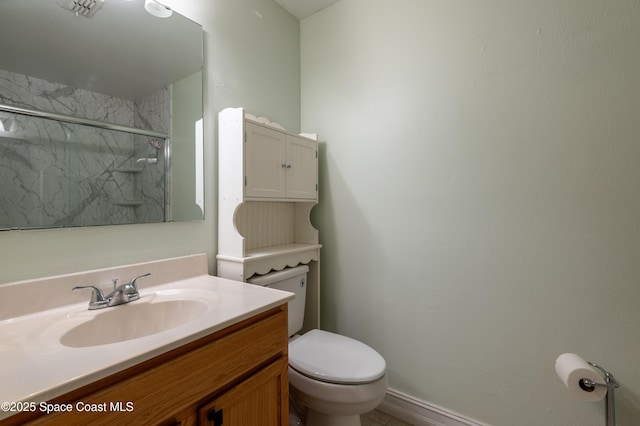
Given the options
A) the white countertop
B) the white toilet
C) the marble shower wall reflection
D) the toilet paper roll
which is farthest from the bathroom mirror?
the toilet paper roll

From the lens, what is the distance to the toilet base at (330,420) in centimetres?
123

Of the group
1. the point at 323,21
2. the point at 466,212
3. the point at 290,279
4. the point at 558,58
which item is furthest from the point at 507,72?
the point at 290,279

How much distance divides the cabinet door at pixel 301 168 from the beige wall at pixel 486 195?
0.40 ft

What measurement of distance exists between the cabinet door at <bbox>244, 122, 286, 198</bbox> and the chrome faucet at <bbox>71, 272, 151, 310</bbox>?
0.58 metres

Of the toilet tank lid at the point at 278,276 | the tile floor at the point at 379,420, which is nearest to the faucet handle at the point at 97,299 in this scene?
the toilet tank lid at the point at 278,276

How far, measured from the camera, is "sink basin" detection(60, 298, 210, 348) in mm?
848

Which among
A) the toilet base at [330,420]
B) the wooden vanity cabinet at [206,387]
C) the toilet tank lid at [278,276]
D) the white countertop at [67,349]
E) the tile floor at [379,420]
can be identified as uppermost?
the white countertop at [67,349]

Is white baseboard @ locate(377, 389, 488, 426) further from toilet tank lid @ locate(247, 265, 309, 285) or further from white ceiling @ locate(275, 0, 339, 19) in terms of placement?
white ceiling @ locate(275, 0, 339, 19)

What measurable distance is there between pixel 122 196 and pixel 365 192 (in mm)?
1158

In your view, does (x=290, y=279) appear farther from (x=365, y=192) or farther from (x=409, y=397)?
(x=409, y=397)

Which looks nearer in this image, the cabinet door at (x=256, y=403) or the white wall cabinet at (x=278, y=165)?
the cabinet door at (x=256, y=403)

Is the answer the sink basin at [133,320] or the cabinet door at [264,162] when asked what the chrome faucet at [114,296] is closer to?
the sink basin at [133,320]

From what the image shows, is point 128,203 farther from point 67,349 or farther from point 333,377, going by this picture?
point 333,377

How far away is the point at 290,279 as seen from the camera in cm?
156
